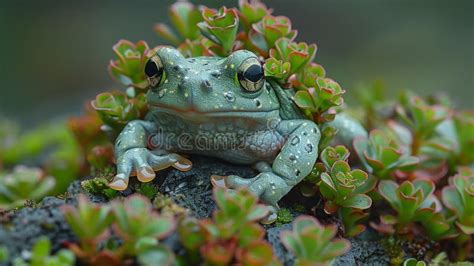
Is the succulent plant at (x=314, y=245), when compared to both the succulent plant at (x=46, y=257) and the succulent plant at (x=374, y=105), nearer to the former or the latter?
the succulent plant at (x=46, y=257)


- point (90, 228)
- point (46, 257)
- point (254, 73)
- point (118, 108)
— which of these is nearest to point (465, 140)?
point (254, 73)

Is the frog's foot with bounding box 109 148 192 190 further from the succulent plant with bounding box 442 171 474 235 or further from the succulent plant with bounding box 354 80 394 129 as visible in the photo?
the succulent plant with bounding box 354 80 394 129

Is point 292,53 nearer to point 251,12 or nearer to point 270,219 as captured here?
point 251,12

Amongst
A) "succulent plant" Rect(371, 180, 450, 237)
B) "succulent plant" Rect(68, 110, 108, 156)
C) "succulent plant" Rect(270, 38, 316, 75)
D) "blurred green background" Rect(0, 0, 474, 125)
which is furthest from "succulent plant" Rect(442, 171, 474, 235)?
"blurred green background" Rect(0, 0, 474, 125)

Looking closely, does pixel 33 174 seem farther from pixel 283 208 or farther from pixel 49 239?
pixel 283 208

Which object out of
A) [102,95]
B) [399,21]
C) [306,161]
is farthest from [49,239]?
[399,21]
